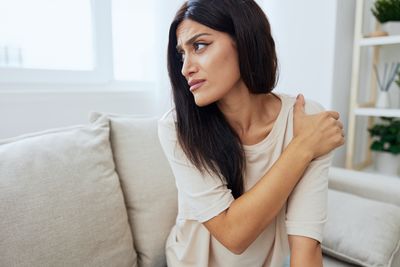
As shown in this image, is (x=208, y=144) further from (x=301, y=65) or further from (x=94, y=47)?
(x=301, y=65)

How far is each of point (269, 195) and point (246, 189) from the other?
0.43 ft

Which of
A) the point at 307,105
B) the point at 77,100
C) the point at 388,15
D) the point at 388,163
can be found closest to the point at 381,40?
the point at 388,15

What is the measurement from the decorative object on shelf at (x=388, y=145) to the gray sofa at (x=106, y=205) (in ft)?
1.69

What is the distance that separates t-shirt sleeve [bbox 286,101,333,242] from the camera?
69 cm

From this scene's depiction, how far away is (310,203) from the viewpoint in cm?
71

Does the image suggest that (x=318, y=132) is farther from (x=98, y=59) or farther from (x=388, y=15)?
(x=388, y=15)

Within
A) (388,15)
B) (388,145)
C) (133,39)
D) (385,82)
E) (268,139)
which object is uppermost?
(388,15)

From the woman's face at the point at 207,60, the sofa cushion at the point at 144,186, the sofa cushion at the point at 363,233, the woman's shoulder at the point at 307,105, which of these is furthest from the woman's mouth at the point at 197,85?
the sofa cushion at the point at 363,233

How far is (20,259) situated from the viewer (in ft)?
2.17

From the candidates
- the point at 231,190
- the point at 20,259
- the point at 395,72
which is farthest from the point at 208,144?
the point at 395,72

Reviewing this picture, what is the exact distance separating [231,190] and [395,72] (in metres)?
1.37

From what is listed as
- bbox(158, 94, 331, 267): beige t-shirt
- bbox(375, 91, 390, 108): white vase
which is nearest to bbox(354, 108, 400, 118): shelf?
bbox(375, 91, 390, 108): white vase

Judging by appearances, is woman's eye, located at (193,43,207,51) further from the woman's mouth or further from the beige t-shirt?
the beige t-shirt

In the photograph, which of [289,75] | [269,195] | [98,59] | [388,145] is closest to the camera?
[269,195]
